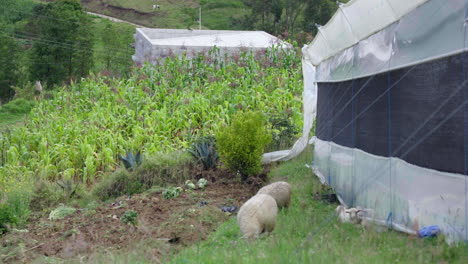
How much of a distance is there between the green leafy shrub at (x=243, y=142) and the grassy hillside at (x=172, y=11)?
52.2 m

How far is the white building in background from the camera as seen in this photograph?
70.1ft

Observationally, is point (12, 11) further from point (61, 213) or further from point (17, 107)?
point (61, 213)

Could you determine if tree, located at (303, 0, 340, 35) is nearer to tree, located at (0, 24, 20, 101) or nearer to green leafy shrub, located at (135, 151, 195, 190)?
tree, located at (0, 24, 20, 101)

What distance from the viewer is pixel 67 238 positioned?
24.2 feet

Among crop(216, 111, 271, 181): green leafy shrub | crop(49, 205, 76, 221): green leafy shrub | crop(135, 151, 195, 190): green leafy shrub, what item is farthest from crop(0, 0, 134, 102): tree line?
crop(49, 205, 76, 221): green leafy shrub

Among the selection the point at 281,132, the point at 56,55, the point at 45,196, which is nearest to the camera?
the point at 45,196

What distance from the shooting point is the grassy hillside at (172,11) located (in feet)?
221

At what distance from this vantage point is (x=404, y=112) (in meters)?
5.44

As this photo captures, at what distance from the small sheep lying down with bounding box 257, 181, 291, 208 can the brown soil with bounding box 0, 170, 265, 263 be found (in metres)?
0.92

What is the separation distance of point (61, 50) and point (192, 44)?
19.2m

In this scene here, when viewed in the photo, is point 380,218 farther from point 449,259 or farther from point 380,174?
point 449,259

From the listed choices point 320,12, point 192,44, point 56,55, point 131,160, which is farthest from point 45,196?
point 320,12

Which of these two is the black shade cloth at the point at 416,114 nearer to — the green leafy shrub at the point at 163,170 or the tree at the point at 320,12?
the green leafy shrub at the point at 163,170

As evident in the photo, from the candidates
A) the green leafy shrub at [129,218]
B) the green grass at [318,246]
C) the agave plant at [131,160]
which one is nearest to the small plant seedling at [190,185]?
the agave plant at [131,160]
